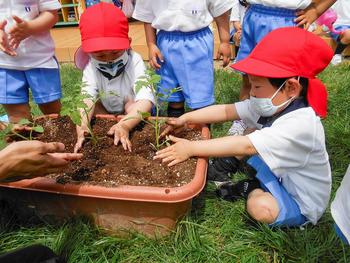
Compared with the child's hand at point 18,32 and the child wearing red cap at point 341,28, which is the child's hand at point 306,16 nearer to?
the child's hand at point 18,32

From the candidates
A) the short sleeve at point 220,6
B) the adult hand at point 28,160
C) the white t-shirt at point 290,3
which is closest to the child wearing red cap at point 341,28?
the white t-shirt at point 290,3

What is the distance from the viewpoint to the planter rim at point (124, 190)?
152 centimetres

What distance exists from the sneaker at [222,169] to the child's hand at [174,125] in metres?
0.37

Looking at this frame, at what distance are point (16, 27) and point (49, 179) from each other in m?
1.10

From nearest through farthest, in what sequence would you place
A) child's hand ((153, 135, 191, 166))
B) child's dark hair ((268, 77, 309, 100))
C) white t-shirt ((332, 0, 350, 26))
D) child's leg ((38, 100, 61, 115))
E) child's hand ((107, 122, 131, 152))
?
child's dark hair ((268, 77, 309, 100)), child's hand ((153, 135, 191, 166)), child's hand ((107, 122, 131, 152)), child's leg ((38, 100, 61, 115)), white t-shirt ((332, 0, 350, 26))

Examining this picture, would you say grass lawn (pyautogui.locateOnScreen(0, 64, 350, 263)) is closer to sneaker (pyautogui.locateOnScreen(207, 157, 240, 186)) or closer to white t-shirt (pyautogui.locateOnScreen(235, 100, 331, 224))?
white t-shirt (pyautogui.locateOnScreen(235, 100, 331, 224))

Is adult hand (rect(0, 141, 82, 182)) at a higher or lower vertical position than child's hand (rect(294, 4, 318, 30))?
lower

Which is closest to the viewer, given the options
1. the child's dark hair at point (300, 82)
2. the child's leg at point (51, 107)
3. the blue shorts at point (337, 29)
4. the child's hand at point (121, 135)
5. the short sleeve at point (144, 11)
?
the child's dark hair at point (300, 82)

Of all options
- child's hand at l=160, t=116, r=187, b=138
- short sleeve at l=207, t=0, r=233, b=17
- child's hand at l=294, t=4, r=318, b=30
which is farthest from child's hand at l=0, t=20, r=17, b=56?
child's hand at l=294, t=4, r=318, b=30

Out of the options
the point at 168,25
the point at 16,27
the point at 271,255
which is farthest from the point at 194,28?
the point at 271,255

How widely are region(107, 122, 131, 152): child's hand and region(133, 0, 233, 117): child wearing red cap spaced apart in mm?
510

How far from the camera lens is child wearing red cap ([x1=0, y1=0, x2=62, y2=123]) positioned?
2.22 m

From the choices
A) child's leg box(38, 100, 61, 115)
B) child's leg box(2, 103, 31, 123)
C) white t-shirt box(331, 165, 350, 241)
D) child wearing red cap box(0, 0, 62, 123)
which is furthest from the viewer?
child's leg box(38, 100, 61, 115)

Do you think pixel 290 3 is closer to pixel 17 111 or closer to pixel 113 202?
pixel 113 202
